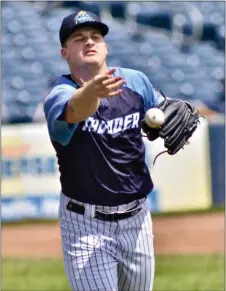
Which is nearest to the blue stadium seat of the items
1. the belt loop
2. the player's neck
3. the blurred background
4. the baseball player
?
the blurred background

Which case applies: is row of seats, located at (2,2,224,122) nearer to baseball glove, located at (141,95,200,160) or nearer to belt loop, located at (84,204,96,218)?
baseball glove, located at (141,95,200,160)

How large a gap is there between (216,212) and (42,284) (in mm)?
4764

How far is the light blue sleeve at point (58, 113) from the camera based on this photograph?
3.12m

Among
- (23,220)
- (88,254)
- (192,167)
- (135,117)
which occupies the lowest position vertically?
(23,220)

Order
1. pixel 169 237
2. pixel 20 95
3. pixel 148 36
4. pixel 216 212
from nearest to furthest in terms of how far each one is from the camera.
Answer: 1. pixel 169 237
2. pixel 216 212
3. pixel 20 95
4. pixel 148 36

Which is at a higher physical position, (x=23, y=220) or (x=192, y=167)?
(x=192, y=167)

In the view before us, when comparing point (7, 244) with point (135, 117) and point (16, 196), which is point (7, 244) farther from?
point (135, 117)

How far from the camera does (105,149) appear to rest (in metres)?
3.33

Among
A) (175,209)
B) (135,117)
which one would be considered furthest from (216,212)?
(135,117)

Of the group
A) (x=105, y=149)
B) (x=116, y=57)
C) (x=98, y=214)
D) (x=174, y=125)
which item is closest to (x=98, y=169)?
(x=105, y=149)

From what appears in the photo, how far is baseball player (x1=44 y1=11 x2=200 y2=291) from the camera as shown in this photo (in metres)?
3.29

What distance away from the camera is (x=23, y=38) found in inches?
565

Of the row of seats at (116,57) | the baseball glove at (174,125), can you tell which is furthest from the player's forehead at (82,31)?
the row of seats at (116,57)

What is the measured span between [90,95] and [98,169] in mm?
508
